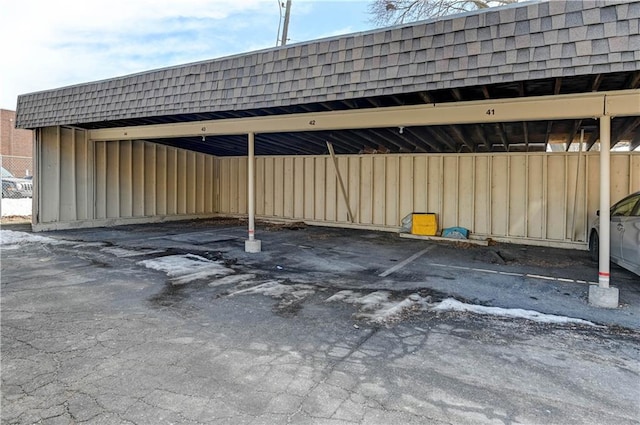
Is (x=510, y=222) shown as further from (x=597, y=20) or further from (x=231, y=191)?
(x=231, y=191)

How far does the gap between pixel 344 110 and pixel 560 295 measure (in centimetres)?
415

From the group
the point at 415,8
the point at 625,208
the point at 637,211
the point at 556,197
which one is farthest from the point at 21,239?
the point at 415,8

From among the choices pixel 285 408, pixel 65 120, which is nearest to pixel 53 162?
pixel 65 120

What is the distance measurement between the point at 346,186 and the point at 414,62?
7.65 metres

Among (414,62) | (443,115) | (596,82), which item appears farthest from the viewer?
(443,115)

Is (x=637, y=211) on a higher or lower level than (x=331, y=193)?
lower

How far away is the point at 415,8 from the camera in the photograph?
13656mm

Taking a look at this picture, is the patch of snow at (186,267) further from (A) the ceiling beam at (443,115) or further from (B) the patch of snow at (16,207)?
(B) the patch of snow at (16,207)

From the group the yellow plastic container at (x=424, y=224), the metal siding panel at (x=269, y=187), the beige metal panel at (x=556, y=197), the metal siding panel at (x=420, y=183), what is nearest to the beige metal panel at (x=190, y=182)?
the metal siding panel at (x=269, y=187)

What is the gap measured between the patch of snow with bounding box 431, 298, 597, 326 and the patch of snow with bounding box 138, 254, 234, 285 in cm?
329

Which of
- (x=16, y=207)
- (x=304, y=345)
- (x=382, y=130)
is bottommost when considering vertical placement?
(x=304, y=345)

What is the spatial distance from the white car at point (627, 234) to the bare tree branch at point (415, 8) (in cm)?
936

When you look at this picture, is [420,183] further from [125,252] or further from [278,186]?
[125,252]

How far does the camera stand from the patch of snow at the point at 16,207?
12589 millimetres
